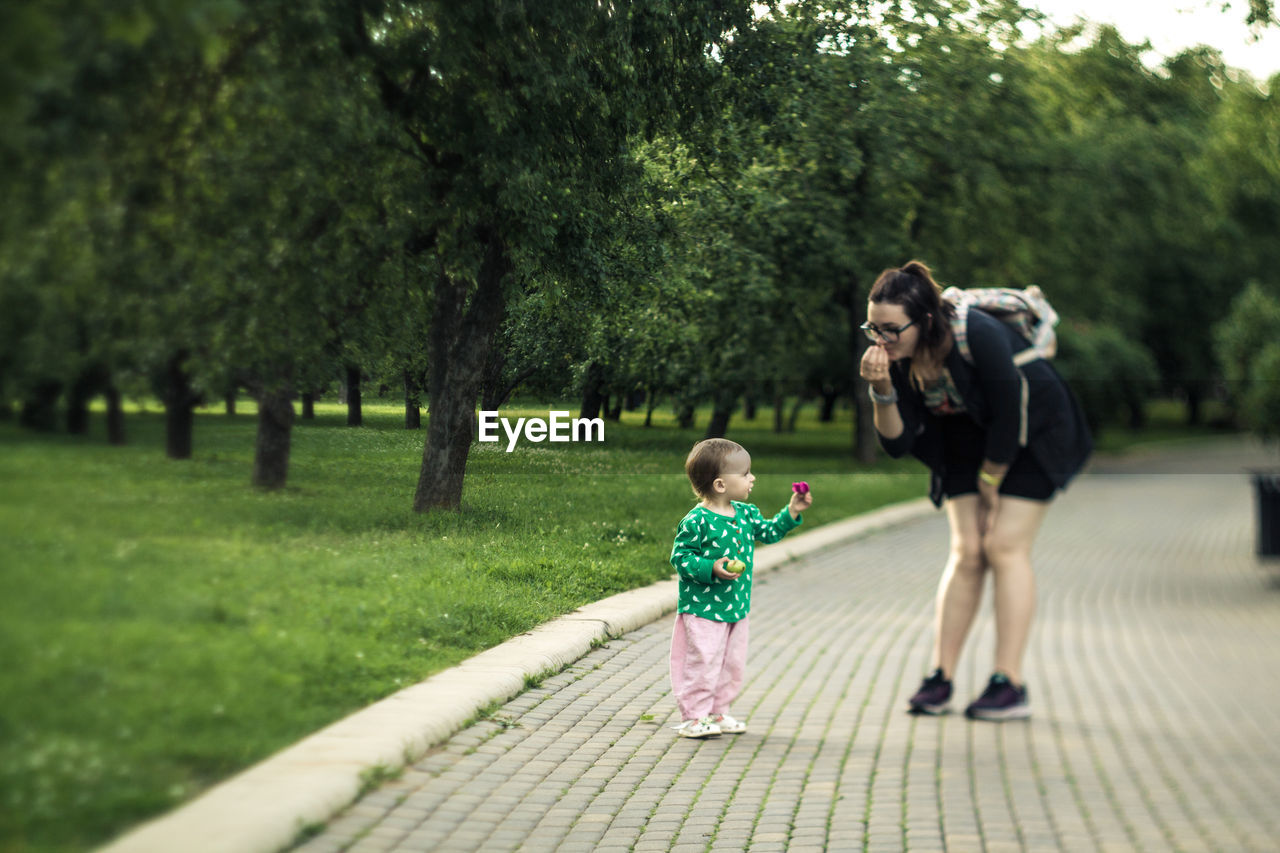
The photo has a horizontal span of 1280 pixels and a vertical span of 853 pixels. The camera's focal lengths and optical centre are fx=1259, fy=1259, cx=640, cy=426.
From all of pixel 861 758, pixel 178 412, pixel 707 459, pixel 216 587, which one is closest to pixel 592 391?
pixel 707 459

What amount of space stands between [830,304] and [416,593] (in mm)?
2322

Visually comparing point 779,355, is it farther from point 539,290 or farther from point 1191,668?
point 1191,668

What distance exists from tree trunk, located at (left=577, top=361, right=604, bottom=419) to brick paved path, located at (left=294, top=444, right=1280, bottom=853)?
3.13 feet

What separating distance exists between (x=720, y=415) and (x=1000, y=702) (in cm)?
99

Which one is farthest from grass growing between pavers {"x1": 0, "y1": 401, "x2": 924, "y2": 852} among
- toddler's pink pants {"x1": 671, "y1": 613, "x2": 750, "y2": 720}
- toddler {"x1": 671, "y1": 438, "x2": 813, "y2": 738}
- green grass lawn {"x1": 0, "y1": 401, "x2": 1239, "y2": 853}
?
toddler's pink pants {"x1": 671, "y1": 613, "x2": 750, "y2": 720}

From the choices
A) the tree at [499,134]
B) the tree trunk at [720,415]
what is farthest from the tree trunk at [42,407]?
the tree trunk at [720,415]

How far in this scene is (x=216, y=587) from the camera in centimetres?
181

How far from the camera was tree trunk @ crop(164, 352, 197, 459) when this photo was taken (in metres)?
1.89

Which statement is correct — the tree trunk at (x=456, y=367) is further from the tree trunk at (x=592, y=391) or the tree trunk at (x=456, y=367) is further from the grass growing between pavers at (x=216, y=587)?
the tree trunk at (x=592, y=391)

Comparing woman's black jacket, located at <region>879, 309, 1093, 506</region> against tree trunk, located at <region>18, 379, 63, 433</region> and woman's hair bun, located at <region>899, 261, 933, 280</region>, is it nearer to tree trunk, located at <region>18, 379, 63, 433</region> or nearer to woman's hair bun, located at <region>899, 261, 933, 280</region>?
woman's hair bun, located at <region>899, 261, 933, 280</region>

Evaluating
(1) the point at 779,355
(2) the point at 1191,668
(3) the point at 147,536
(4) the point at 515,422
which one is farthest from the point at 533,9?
(2) the point at 1191,668

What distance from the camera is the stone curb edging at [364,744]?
68.3 inches

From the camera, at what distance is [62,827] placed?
156 centimetres

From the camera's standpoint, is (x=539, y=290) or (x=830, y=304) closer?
(x=539, y=290)
